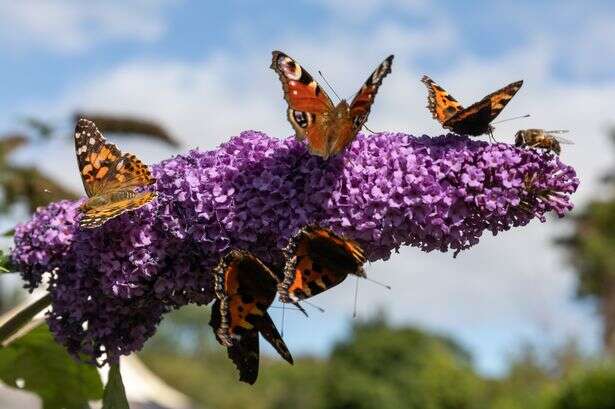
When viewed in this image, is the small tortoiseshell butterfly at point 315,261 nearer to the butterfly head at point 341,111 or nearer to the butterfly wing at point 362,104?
the butterfly wing at point 362,104

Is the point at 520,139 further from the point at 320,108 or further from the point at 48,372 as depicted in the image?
the point at 48,372

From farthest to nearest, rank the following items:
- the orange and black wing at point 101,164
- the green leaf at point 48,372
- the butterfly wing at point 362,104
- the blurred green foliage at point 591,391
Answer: the blurred green foliage at point 591,391 < the green leaf at point 48,372 < the orange and black wing at point 101,164 < the butterfly wing at point 362,104

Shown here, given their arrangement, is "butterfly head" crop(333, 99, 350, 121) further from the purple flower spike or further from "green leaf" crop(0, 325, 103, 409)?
"green leaf" crop(0, 325, 103, 409)

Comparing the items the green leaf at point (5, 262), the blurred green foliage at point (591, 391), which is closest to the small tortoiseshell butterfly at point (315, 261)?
the green leaf at point (5, 262)

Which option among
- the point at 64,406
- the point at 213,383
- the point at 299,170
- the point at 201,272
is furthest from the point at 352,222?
the point at 213,383

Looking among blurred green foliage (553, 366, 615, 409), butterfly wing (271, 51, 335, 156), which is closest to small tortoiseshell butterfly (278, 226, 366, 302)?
butterfly wing (271, 51, 335, 156)

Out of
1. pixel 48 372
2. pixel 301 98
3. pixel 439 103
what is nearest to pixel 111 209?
pixel 301 98
